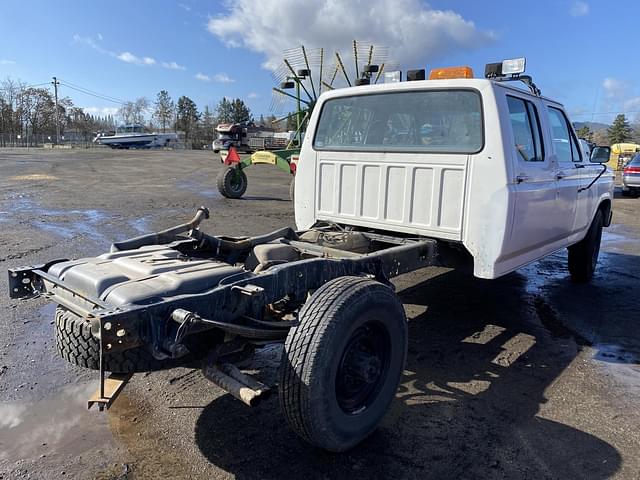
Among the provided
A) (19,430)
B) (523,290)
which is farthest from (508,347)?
(19,430)

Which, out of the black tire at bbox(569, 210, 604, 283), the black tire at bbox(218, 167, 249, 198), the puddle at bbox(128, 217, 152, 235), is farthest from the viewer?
the black tire at bbox(218, 167, 249, 198)

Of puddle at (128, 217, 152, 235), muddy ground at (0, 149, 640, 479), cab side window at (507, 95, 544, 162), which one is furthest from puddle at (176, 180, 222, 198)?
cab side window at (507, 95, 544, 162)

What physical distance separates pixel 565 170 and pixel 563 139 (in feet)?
1.56

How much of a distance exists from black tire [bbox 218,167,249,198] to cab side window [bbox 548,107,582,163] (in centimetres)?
941

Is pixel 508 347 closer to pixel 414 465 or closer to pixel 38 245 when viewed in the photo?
pixel 414 465

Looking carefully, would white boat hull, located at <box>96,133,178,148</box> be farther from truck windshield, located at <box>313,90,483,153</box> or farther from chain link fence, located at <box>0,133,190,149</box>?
truck windshield, located at <box>313,90,483,153</box>

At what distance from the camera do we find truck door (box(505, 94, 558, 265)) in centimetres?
405

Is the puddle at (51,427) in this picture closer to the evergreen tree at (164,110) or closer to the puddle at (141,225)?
the puddle at (141,225)

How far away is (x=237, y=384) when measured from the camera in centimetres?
253

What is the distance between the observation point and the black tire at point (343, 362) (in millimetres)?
2461

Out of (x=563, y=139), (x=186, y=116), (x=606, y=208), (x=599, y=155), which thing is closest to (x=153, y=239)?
(x=563, y=139)

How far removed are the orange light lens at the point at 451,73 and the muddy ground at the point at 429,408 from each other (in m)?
2.27

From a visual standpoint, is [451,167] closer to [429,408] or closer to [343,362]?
[429,408]

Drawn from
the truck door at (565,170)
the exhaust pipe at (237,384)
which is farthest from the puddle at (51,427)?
the truck door at (565,170)
